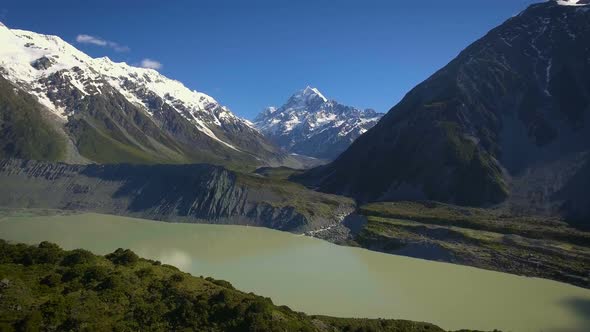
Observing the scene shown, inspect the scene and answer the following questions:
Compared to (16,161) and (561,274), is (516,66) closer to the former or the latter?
(561,274)

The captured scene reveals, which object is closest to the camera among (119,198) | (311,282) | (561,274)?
(311,282)

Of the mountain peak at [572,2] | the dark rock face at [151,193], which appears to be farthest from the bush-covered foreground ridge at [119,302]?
the mountain peak at [572,2]

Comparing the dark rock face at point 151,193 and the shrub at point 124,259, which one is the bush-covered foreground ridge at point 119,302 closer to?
the shrub at point 124,259

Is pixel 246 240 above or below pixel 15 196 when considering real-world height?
above

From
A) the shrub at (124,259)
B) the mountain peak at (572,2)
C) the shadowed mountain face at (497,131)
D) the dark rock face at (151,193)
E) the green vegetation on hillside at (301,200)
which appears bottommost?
the dark rock face at (151,193)

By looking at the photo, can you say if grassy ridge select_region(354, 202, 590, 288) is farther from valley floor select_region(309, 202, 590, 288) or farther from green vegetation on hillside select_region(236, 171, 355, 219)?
green vegetation on hillside select_region(236, 171, 355, 219)

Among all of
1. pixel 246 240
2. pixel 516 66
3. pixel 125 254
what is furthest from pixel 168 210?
pixel 516 66
